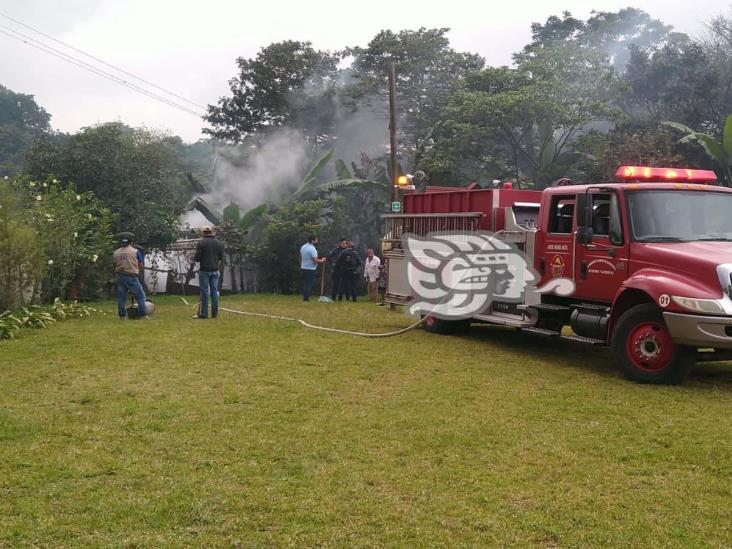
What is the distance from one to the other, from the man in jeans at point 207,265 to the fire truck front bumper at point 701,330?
8543 millimetres

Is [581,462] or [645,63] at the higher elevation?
[645,63]

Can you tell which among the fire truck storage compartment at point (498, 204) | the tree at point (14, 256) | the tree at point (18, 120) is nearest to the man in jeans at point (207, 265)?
the tree at point (14, 256)

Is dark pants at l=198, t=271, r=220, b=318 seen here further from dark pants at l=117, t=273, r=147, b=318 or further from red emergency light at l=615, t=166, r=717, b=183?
red emergency light at l=615, t=166, r=717, b=183

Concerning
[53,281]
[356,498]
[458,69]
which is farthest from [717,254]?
[458,69]

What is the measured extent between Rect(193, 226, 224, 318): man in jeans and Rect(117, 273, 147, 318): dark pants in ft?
3.51

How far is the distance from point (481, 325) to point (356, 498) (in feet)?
30.8

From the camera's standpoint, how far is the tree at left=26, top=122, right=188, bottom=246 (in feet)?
66.2

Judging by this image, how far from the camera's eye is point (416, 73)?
3291 cm

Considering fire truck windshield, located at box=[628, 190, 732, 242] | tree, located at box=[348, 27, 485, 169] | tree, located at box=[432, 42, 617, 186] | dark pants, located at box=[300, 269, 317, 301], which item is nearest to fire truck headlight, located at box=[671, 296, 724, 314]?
fire truck windshield, located at box=[628, 190, 732, 242]

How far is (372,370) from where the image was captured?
852cm

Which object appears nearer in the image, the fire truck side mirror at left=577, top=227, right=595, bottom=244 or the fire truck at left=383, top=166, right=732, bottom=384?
the fire truck at left=383, top=166, right=732, bottom=384

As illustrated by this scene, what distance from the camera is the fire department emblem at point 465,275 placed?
1012 centimetres

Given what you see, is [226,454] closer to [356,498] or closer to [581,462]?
[356,498]

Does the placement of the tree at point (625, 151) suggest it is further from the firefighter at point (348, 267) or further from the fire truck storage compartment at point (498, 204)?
the fire truck storage compartment at point (498, 204)
